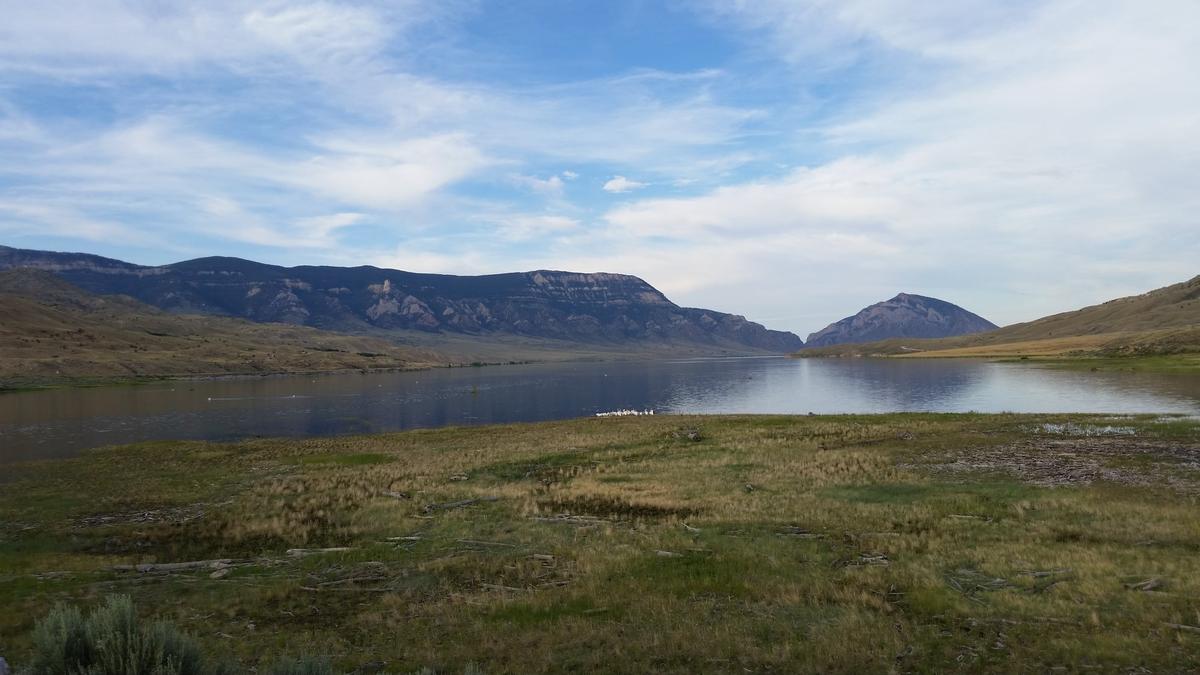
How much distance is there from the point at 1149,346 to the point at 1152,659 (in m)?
161

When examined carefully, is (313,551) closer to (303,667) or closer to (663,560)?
(663,560)

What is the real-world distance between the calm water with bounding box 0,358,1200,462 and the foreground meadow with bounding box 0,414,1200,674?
110 ft

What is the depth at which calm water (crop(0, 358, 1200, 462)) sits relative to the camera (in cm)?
6588

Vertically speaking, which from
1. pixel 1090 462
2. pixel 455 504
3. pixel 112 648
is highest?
pixel 112 648

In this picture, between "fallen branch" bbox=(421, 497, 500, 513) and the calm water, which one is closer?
"fallen branch" bbox=(421, 497, 500, 513)

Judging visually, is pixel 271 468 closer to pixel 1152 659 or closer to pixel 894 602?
pixel 894 602

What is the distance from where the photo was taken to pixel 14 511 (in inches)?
1071

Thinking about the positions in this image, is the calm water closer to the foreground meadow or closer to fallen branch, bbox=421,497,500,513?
the foreground meadow

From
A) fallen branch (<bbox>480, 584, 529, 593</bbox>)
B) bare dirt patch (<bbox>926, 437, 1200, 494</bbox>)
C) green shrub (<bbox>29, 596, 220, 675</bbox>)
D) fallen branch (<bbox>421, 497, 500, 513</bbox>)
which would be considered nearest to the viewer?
green shrub (<bbox>29, 596, 220, 675</bbox>)

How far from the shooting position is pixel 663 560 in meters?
17.4

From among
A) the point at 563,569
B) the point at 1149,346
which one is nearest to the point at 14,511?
the point at 563,569

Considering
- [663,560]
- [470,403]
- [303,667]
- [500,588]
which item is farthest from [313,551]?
[470,403]

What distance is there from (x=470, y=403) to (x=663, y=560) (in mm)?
90135

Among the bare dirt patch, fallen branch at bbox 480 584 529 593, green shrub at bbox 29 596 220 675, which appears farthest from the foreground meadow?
green shrub at bbox 29 596 220 675
